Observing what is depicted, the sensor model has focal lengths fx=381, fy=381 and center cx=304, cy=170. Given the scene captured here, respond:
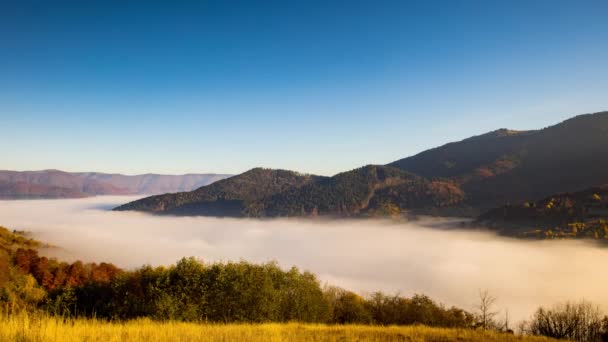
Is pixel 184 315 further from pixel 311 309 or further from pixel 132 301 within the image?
pixel 311 309

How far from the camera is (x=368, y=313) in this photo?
74.4 metres

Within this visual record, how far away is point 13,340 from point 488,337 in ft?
84.6

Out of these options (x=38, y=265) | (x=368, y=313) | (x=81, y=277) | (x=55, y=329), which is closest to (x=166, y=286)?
(x=368, y=313)

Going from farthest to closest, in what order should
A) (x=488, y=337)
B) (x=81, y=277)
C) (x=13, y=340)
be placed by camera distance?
1. (x=81, y=277)
2. (x=488, y=337)
3. (x=13, y=340)

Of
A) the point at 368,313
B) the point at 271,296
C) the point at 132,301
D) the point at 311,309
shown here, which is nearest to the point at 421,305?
the point at 368,313

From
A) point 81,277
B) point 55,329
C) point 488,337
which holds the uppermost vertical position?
point 55,329

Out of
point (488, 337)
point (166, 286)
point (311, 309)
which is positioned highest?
point (488, 337)

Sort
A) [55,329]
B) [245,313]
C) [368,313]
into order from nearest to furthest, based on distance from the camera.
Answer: [55,329], [245,313], [368,313]

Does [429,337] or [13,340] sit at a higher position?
[13,340]

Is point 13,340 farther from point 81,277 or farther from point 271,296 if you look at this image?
point 81,277

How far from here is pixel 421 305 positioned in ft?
256

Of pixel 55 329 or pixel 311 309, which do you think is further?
pixel 311 309

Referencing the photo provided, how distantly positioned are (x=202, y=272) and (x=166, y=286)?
18.6 ft

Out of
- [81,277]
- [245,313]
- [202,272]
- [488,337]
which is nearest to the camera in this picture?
[488,337]
